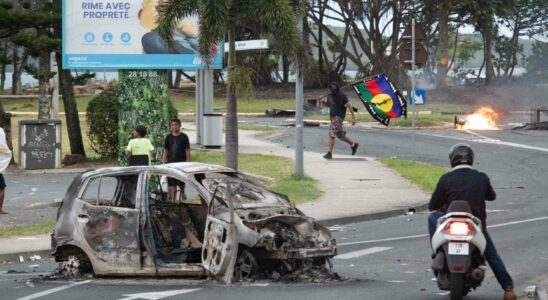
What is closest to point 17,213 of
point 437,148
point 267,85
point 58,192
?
point 58,192

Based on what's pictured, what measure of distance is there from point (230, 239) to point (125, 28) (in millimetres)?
16486

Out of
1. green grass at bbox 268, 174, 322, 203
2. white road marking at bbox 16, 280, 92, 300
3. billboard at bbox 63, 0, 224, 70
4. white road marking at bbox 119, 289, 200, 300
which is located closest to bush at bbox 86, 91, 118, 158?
billboard at bbox 63, 0, 224, 70

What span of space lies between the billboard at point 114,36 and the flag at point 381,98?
12.4ft

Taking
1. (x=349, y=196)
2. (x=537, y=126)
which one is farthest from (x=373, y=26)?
(x=349, y=196)

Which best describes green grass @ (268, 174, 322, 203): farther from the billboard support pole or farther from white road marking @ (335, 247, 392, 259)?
the billboard support pole

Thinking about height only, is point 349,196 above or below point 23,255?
above

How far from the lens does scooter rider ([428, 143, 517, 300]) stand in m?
9.58

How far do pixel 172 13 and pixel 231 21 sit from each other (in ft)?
3.62

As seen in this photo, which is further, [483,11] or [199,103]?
[483,11]

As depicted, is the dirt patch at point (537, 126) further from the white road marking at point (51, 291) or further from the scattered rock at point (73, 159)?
the white road marking at point (51, 291)

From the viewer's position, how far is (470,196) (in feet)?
31.7

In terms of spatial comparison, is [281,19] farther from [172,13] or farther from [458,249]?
[458,249]

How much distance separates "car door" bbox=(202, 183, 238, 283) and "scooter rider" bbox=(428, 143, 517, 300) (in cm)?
208

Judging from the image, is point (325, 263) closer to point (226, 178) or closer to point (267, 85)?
point (226, 178)
